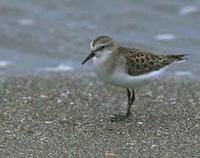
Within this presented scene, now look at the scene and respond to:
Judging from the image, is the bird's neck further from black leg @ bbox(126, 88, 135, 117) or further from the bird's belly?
black leg @ bbox(126, 88, 135, 117)

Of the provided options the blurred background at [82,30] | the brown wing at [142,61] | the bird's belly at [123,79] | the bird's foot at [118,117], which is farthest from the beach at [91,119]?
the blurred background at [82,30]

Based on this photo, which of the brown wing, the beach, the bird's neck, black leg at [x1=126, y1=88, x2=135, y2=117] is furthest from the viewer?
black leg at [x1=126, y1=88, x2=135, y2=117]

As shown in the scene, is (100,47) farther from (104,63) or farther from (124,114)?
(124,114)

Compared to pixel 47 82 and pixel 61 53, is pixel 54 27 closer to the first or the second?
pixel 61 53

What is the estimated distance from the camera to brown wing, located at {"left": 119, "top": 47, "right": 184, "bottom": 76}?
6559mm

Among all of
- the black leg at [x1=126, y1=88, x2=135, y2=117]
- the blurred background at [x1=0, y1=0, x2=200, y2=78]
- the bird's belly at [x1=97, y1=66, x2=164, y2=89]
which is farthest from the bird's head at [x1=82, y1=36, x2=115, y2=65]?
the blurred background at [x1=0, y1=0, x2=200, y2=78]

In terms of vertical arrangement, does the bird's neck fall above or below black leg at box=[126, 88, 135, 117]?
above

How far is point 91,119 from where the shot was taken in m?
6.83

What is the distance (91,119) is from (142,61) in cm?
81

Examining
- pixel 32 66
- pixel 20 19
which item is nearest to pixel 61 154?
pixel 32 66

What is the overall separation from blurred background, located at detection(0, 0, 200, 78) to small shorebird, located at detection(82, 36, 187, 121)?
2.30 meters

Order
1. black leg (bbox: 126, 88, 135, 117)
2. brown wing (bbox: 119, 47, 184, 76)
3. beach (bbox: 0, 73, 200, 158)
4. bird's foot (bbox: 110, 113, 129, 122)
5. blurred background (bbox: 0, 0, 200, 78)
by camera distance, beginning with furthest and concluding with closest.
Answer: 1. blurred background (bbox: 0, 0, 200, 78)
2. black leg (bbox: 126, 88, 135, 117)
3. bird's foot (bbox: 110, 113, 129, 122)
4. brown wing (bbox: 119, 47, 184, 76)
5. beach (bbox: 0, 73, 200, 158)

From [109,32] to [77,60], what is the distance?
1.38 m

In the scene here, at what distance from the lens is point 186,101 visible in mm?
7492
